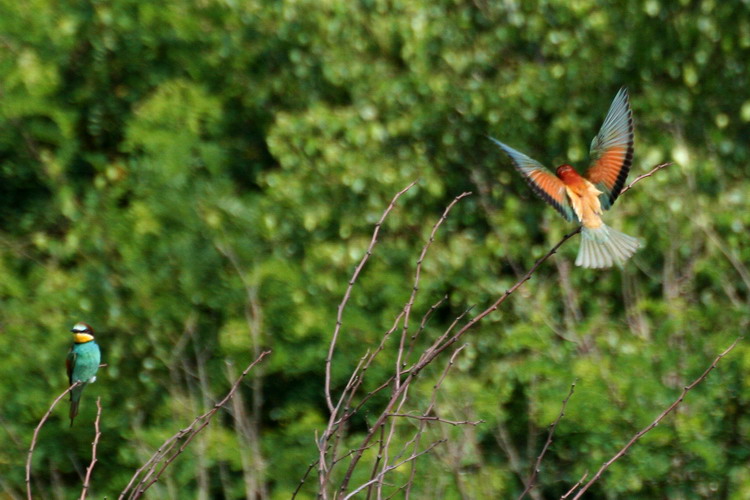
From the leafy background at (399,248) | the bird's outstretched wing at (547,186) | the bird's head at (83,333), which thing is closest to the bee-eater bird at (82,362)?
the bird's head at (83,333)

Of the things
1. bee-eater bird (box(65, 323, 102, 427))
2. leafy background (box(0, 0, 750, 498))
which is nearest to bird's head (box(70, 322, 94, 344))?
bee-eater bird (box(65, 323, 102, 427))

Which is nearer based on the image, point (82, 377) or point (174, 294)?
point (82, 377)

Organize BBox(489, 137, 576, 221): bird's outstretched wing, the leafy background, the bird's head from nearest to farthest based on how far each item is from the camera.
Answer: BBox(489, 137, 576, 221): bird's outstretched wing
the bird's head
the leafy background

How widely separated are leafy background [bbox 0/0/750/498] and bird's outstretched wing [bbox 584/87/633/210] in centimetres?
256

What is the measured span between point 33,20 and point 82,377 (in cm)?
429

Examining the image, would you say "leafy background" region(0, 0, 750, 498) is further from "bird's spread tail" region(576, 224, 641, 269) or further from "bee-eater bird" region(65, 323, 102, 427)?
"bird's spread tail" region(576, 224, 641, 269)

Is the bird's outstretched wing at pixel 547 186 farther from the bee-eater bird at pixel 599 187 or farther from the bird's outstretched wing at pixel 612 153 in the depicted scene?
the bird's outstretched wing at pixel 612 153

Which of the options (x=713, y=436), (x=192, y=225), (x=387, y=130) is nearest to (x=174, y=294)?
(x=192, y=225)

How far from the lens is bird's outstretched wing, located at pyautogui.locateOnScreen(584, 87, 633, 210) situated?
3.14 meters

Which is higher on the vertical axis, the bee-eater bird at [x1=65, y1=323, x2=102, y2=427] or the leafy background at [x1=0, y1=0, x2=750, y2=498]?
the leafy background at [x1=0, y1=0, x2=750, y2=498]

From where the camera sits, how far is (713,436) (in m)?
5.75

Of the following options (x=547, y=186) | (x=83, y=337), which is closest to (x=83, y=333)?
(x=83, y=337)

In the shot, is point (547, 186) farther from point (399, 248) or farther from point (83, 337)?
point (399, 248)

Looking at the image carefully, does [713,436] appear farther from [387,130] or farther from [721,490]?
[387,130]
